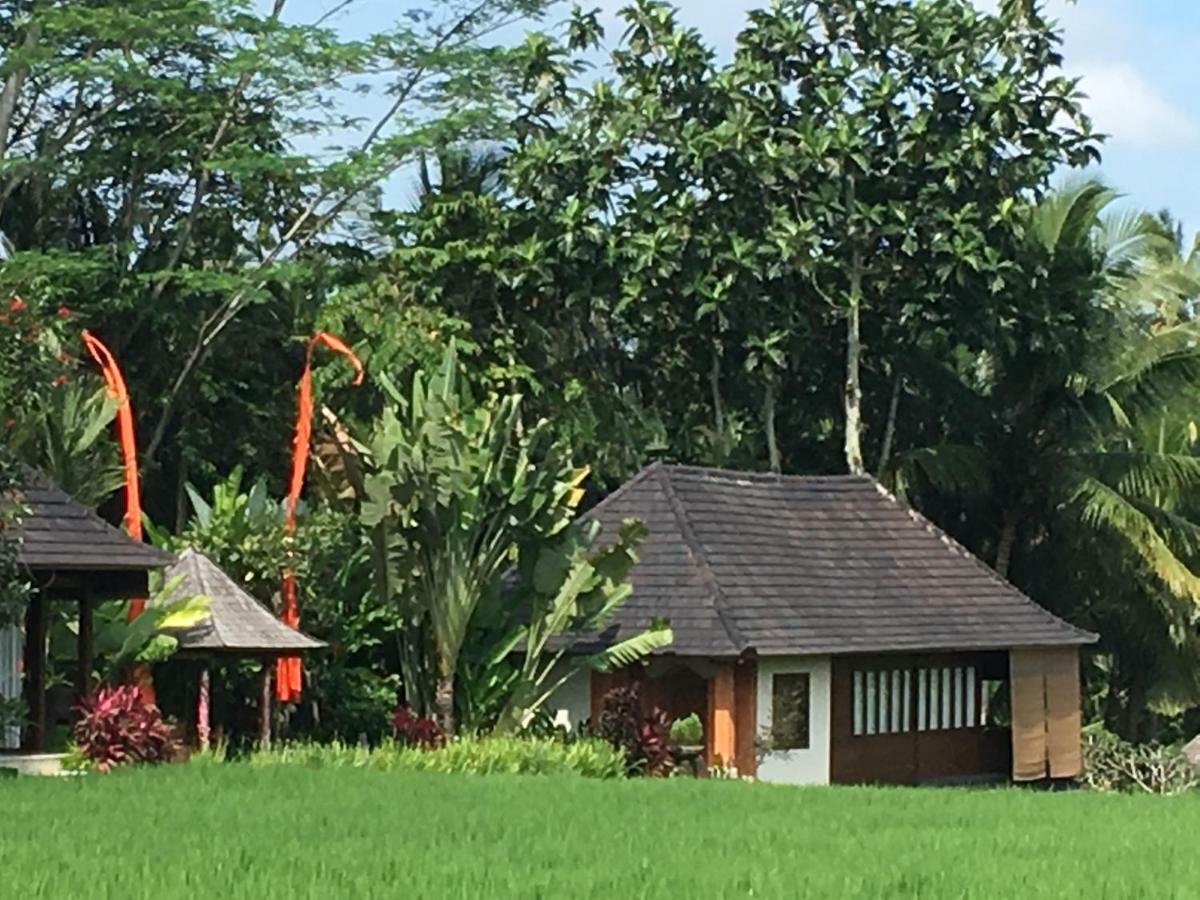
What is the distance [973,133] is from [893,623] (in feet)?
19.7

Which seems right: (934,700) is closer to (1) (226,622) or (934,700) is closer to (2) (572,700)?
(2) (572,700)

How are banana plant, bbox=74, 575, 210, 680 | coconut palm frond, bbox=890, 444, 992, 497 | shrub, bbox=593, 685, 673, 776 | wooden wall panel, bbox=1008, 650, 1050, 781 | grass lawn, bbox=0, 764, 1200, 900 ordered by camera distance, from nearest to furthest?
grass lawn, bbox=0, 764, 1200, 900 < banana plant, bbox=74, 575, 210, 680 < shrub, bbox=593, 685, 673, 776 < wooden wall panel, bbox=1008, 650, 1050, 781 < coconut palm frond, bbox=890, 444, 992, 497

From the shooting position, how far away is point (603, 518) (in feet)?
78.4

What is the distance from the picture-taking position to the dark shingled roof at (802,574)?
22219 millimetres

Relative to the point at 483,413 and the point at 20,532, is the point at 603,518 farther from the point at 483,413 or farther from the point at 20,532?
the point at 20,532

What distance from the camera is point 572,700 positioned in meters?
22.8

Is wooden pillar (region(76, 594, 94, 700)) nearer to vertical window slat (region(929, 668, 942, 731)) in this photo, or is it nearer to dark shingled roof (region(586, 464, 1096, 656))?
dark shingled roof (region(586, 464, 1096, 656))

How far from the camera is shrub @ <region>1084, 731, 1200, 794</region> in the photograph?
23.5 metres

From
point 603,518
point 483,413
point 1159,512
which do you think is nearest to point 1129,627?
point 1159,512

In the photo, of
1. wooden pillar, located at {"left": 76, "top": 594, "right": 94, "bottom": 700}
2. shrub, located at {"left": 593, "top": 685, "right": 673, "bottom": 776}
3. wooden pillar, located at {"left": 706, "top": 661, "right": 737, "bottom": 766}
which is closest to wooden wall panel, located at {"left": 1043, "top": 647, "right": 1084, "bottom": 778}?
wooden pillar, located at {"left": 706, "top": 661, "right": 737, "bottom": 766}

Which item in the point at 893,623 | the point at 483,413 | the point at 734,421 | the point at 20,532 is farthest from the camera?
the point at 734,421

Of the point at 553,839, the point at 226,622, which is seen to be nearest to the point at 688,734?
the point at 226,622

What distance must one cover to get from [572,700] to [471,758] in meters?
3.42

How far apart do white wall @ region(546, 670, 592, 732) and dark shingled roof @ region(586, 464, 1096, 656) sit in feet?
2.64
